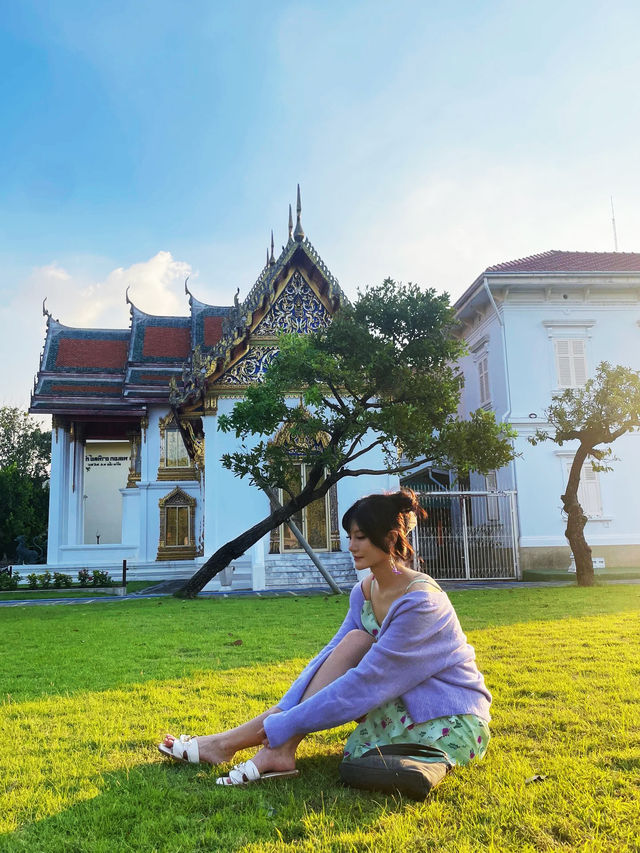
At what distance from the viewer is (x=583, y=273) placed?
58.5ft

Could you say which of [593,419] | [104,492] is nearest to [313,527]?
[593,419]

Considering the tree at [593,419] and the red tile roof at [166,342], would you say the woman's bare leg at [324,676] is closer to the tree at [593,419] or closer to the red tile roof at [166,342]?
the tree at [593,419]

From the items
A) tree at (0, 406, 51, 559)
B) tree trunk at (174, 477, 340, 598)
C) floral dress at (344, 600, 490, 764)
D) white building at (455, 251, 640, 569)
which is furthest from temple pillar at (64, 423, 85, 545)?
floral dress at (344, 600, 490, 764)

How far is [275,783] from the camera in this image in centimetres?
267

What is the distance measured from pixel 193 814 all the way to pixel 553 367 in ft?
56.5

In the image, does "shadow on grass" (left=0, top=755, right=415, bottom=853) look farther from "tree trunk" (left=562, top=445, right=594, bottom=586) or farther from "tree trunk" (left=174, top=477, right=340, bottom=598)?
"tree trunk" (left=562, top=445, right=594, bottom=586)

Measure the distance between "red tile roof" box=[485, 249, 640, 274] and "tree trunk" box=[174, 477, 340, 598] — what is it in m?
9.34

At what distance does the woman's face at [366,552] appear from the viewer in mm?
2873

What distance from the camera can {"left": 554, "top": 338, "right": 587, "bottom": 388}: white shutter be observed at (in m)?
18.1

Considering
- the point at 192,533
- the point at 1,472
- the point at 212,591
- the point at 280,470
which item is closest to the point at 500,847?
the point at 280,470

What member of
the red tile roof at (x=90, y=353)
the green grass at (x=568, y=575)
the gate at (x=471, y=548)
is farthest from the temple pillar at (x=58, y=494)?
the green grass at (x=568, y=575)

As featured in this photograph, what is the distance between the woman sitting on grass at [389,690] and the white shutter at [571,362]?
16.3 metres

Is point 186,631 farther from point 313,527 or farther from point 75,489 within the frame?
point 75,489

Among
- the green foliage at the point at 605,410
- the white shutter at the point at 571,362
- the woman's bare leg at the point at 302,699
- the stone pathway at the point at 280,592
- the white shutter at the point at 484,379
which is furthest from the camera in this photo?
the white shutter at the point at 484,379
